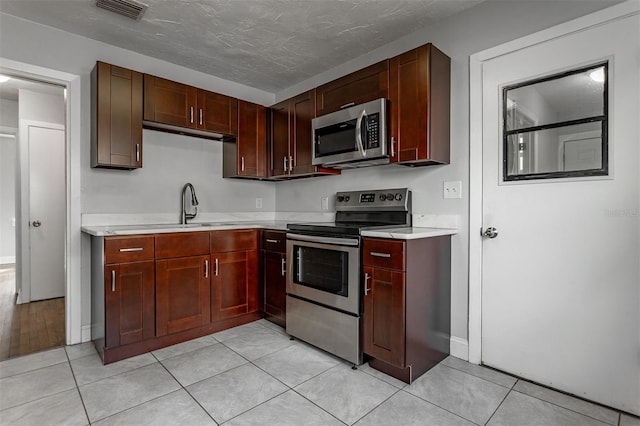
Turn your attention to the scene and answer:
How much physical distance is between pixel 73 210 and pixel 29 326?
1296 millimetres

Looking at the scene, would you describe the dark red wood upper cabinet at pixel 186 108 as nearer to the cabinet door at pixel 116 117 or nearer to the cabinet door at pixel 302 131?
the cabinet door at pixel 116 117

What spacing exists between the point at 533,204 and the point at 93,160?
3225 millimetres

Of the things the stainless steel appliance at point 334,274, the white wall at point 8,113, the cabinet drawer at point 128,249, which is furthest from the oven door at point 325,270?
the white wall at point 8,113

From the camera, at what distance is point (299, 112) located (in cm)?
321

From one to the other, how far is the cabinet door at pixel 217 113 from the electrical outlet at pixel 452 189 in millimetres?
2063

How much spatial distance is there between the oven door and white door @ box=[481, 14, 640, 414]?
903mm

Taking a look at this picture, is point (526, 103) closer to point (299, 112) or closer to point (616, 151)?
point (616, 151)

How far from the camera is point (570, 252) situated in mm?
1912

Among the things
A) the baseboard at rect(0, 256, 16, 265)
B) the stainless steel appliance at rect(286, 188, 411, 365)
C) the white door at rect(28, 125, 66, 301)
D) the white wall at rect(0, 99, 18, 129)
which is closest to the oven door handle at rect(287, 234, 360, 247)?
the stainless steel appliance at rect(286, 188, 411, 365)

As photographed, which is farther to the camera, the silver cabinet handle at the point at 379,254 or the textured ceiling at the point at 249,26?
the textured ceiling at the point at 249,26

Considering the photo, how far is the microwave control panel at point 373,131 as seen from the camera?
2.45 m

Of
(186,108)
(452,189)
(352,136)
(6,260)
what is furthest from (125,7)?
(6,260)

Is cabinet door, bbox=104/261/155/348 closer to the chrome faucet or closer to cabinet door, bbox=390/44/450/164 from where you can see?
the chrome faucet

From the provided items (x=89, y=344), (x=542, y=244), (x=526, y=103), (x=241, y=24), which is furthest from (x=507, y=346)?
(x=89, y=344)
